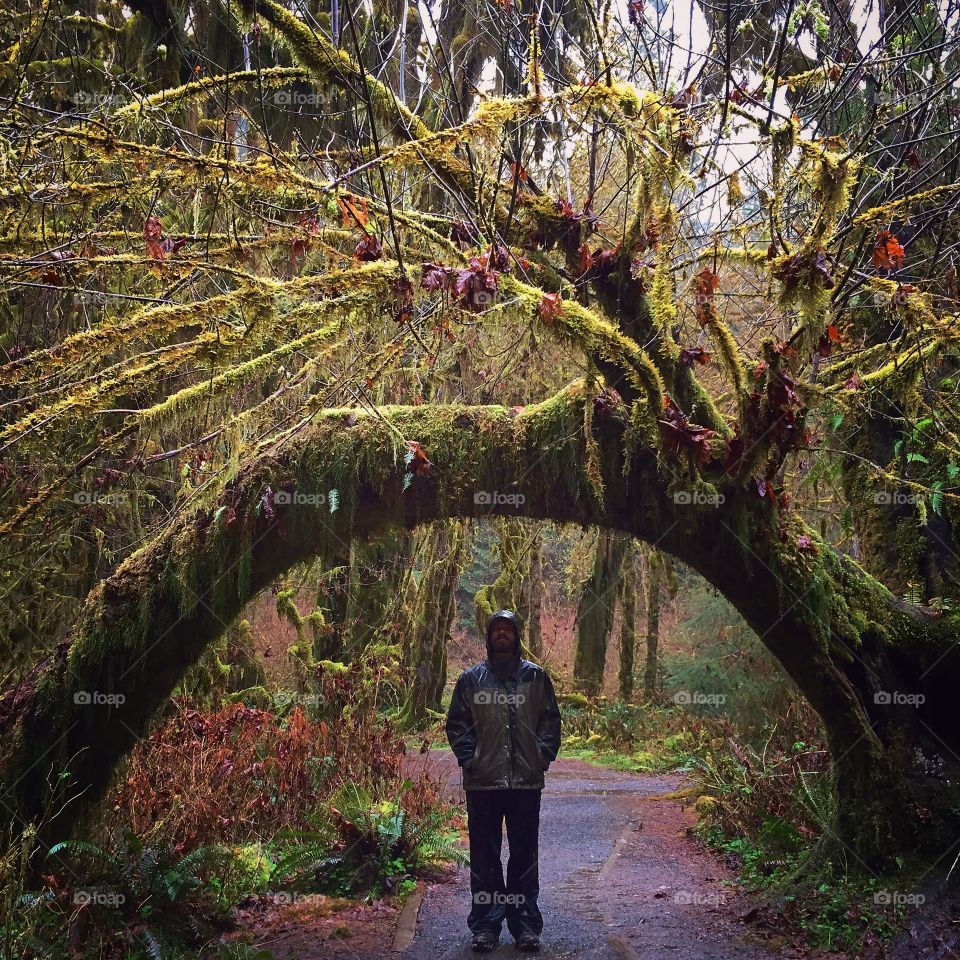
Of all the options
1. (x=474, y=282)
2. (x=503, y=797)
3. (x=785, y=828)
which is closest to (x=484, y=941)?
(x=503, y=797)

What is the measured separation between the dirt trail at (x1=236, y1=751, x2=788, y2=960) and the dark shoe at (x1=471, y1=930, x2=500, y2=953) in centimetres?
5

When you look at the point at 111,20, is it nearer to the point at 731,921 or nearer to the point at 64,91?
the point at 64,91

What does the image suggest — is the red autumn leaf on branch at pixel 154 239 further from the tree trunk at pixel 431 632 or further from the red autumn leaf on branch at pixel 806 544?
the tree trunk at pixel 431 632

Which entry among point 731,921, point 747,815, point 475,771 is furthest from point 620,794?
point 475,771

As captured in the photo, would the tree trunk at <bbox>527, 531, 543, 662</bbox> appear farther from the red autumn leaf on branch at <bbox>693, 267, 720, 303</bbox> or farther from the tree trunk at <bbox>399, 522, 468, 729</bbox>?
the red autumn leaf on branch at <bbox>693, 267, 720, 303</bbox>

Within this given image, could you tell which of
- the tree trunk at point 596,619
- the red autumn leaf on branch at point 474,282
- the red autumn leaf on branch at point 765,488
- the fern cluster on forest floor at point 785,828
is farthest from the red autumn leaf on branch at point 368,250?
the tree trunk at point 596,619

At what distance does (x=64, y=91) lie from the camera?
703 cm

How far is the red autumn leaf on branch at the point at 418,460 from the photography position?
5430 mm

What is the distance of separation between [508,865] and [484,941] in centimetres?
48

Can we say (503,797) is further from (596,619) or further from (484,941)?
(596,619)

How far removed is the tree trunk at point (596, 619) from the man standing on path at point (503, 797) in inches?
498

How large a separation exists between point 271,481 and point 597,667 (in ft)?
46.0

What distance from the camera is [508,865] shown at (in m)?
5.71

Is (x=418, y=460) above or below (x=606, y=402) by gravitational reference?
below
